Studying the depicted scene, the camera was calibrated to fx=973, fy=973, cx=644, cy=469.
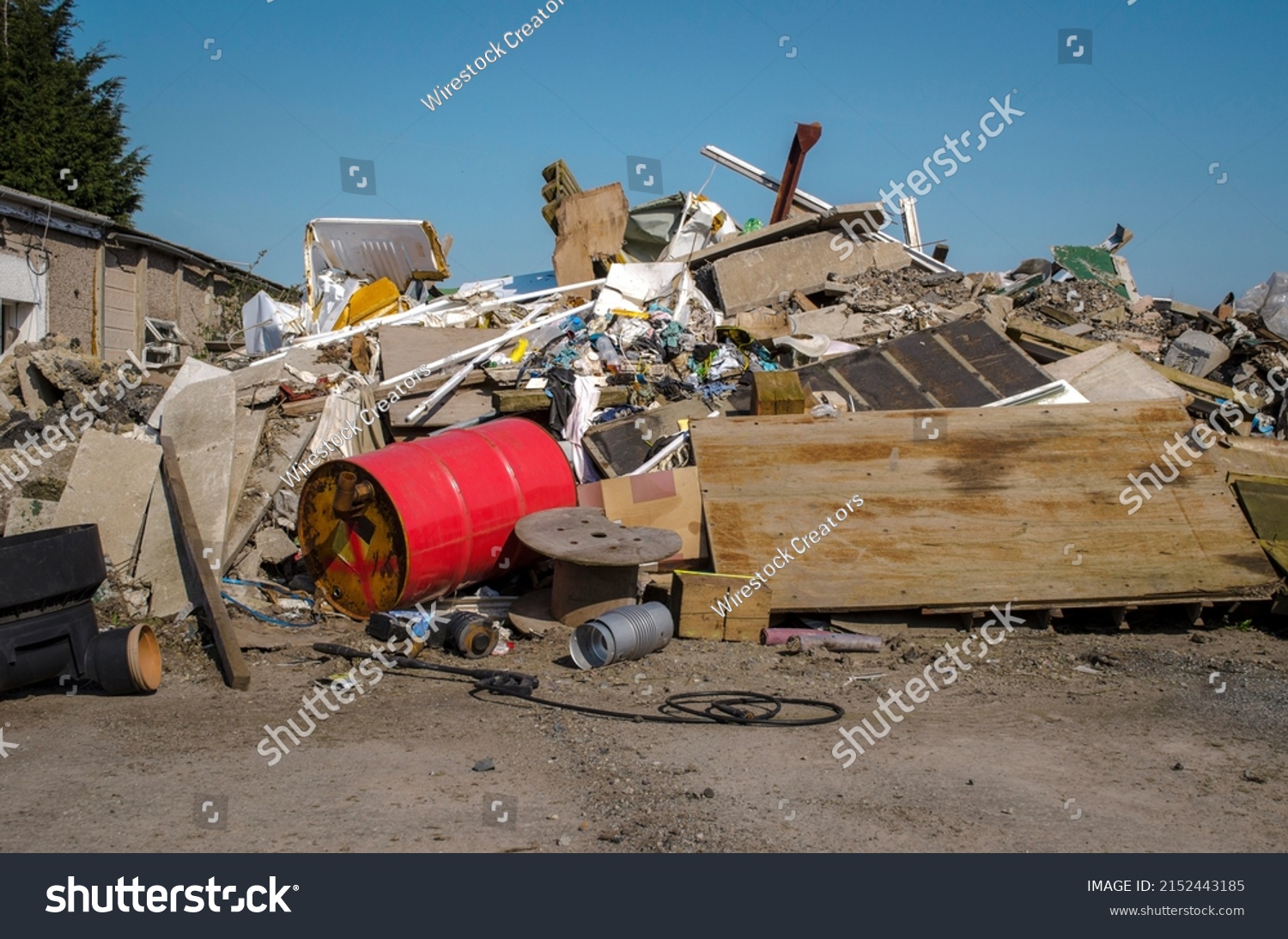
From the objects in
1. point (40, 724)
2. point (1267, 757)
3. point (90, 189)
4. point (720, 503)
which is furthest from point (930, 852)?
point (90, 189)

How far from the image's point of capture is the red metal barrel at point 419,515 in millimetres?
6203

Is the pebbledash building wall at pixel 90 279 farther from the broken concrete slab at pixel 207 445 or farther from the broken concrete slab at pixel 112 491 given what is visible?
the broken concrete slab at pixel 112 491

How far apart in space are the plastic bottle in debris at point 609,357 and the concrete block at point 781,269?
199cm

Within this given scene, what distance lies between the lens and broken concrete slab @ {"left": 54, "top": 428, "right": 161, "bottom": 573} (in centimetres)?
617

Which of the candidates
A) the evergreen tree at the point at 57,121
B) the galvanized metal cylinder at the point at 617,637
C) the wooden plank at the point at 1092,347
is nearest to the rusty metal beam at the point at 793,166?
the wooden plank at the point at 1092,347

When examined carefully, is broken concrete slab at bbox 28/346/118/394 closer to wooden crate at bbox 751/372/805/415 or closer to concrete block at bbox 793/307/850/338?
wooden crate at bbox 751/372/805/415

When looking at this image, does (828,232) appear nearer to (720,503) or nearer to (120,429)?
(720,503)

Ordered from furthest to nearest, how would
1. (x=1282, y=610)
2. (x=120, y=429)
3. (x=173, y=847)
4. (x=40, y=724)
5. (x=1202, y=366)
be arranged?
(x=1202, y=366) → (x=120, y=429) → (x=1282, y=610) → (x=40, y=724) → (x=173, y=847)

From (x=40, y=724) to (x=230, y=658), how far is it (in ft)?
3.04

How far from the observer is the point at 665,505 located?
6.70 m

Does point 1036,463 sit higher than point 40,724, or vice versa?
point 1036,463

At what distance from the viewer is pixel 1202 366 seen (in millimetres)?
8859

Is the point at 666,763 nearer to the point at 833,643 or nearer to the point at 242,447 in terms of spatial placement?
the point at 833,643

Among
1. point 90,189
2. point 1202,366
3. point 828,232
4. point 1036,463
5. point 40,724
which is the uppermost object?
point 90,189
